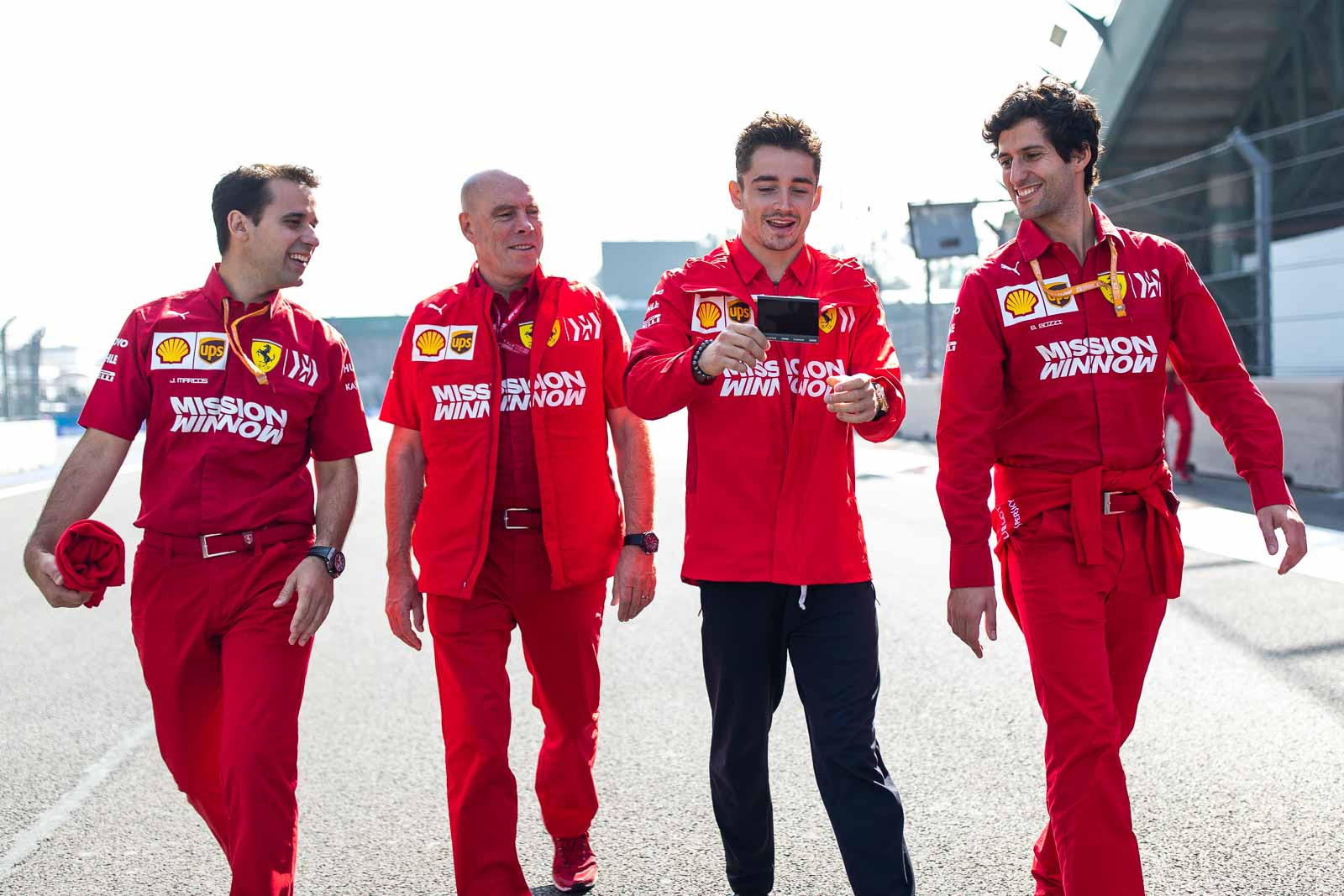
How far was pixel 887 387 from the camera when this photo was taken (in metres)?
3.43

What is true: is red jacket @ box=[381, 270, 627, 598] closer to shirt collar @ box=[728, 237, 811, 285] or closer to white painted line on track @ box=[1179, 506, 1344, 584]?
shirt collar @ box=[728, 237, 811, 285]

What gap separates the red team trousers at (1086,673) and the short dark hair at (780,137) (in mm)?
1099

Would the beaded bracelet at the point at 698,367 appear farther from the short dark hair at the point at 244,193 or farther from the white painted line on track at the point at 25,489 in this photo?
the white painted line on track at the point at 25,489

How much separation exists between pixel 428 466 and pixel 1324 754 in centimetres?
338

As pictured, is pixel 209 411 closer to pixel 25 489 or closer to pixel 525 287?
pixel 525 287

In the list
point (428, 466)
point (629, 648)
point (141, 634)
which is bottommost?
point (629, 648)

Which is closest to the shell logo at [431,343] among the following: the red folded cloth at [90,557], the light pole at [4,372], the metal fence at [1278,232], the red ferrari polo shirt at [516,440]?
the red ferrari polo shirt at [516,440]

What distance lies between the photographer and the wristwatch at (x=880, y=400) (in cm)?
333

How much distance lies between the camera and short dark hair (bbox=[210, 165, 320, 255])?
3.70 meters

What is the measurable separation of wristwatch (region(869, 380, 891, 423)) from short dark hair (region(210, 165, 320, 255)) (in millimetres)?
1688

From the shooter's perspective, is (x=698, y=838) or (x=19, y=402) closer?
(x=698, y=838)

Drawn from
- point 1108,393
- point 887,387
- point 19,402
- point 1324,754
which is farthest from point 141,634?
point 19,402

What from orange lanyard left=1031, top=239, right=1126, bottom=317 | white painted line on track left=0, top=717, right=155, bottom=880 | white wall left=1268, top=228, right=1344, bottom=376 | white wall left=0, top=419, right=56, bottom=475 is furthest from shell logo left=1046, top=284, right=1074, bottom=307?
white wall left=0, top=419, right=56, bottom=475

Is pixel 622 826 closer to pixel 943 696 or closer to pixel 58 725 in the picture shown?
pixel 943 696
